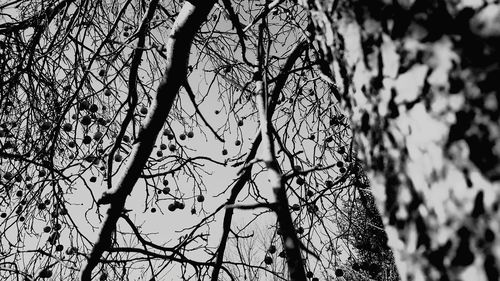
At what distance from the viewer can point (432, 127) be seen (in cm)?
50

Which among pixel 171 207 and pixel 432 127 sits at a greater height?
pixel 171 207

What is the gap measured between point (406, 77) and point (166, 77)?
5.32 ft

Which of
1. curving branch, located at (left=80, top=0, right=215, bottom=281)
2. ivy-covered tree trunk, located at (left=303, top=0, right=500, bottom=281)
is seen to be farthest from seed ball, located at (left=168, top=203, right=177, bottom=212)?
ivy-covered tree trunk, located at (left=303, top=0, right=500, bottom=281)

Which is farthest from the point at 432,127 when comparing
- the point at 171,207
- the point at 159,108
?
the point at 171,207

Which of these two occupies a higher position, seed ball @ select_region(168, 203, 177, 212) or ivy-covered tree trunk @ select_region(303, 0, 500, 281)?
seed ball @ select_region(168, 203, 177, 212)

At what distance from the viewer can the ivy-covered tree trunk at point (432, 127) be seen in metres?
0.44

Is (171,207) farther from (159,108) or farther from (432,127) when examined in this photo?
(432,127)

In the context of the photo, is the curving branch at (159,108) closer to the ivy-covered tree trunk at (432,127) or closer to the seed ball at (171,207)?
the seed ball at (171,207)

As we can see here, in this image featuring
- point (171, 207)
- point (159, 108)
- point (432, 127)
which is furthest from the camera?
point (171, 207)

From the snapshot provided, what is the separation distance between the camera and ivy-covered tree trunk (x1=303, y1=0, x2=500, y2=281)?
436mm

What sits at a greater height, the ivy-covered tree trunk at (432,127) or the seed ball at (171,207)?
the seed ball at (171,207)

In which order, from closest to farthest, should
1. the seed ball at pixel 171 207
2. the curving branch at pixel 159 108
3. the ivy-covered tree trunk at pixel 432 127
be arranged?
the ivy-covered tree trunk at pixel 432 127 < the curving branch at pixel 159 108 < the seed ball at pixel 171 207

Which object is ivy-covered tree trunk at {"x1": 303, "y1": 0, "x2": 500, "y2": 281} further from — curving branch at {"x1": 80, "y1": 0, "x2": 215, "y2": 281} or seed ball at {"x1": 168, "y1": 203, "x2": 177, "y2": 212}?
seed ball at {"x1": 168, "y1": 203, "x2": 177, "y2": 212}

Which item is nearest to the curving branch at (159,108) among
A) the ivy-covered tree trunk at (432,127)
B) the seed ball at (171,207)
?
the seed ball at (171,207)
